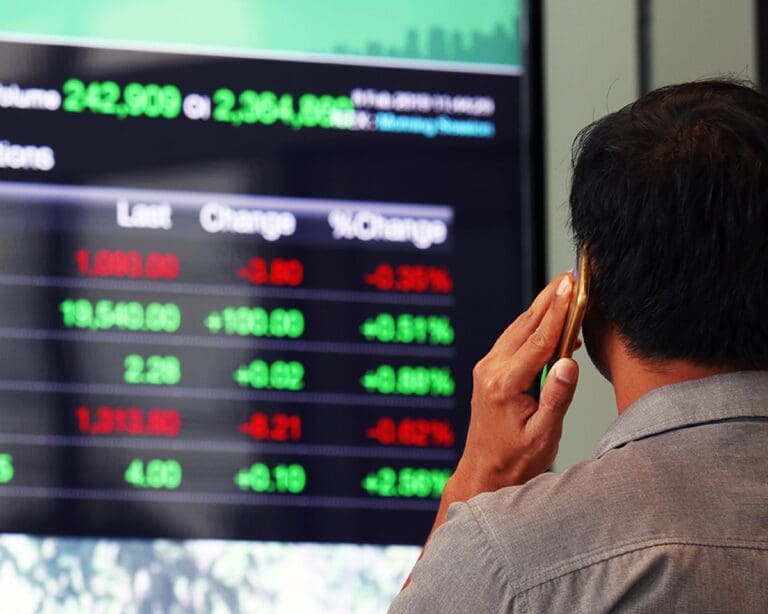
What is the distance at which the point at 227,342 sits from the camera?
2188mm

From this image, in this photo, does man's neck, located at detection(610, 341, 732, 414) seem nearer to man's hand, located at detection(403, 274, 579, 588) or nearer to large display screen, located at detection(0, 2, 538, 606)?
man's hand, located at detection(403, 274, 579, 588)

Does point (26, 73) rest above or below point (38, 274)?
above

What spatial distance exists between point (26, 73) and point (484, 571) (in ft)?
4.74

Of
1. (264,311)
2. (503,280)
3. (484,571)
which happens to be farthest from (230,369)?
(484,571)

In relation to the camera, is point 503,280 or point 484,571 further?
point 503,280

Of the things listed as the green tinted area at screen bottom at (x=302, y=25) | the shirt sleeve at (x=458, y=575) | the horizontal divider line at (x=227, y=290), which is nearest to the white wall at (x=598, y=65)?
the green tinted area at screen bottom at (x=302, y=25)

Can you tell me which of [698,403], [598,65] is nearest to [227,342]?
[598,65]

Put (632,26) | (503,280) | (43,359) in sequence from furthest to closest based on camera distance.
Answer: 1. (632,26)
2. (503,280)
3. (43,359)

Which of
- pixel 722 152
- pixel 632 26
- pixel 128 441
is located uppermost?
pixel 632 26

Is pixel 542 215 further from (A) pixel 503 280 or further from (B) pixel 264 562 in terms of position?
(B) pixel 264 562

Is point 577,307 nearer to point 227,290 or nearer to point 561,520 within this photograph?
point 561,520

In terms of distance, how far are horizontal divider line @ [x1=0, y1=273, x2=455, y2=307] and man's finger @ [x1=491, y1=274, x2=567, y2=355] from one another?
97 centimetres

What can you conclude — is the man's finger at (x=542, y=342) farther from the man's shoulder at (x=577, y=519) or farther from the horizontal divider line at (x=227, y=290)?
the horizontal divider line at (x=227, y=290)

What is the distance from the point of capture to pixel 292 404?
2.20m
